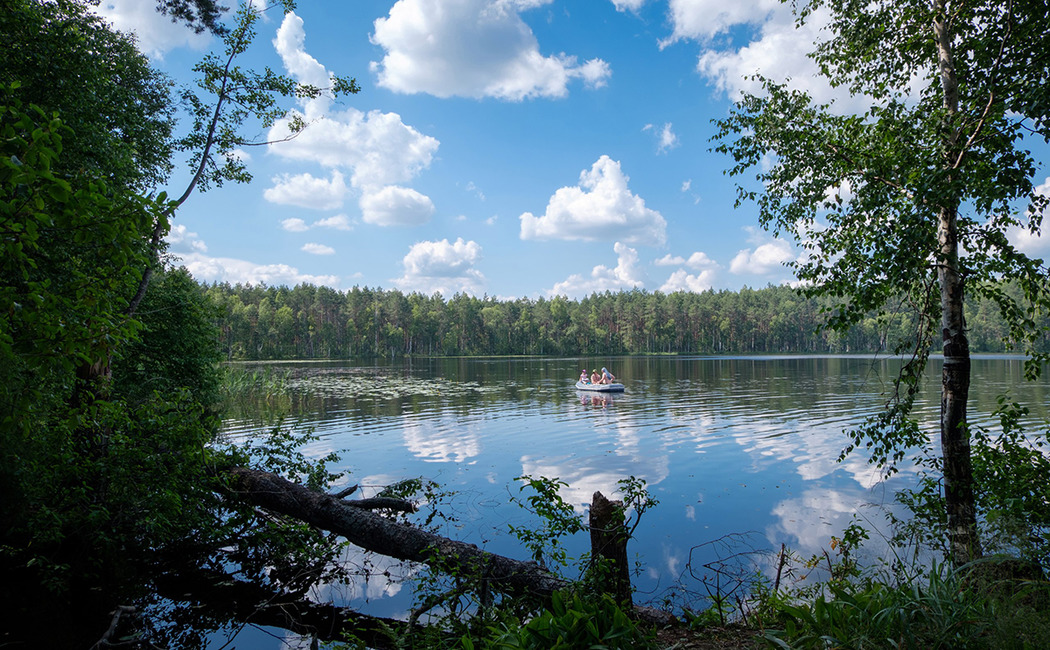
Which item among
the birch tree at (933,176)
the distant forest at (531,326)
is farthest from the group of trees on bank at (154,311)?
the distant forest at (531,326)

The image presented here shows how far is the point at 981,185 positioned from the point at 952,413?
2.52 metres

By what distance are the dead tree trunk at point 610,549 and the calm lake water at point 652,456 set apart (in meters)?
2.48

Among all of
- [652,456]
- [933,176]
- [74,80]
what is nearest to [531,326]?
[652,456]

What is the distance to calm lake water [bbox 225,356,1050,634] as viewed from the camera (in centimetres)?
982

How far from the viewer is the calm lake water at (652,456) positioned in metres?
9.82

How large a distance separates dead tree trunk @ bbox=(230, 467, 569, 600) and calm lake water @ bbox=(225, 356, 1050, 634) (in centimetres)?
105

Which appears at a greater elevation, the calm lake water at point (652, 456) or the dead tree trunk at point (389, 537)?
the dead tree trunk at point (389, 537)

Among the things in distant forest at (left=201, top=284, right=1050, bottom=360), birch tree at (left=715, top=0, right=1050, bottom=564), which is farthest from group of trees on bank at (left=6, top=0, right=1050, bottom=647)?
distant forest at (left=201, top=284, right=1050, bottom=360)

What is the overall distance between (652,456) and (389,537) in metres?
11.1

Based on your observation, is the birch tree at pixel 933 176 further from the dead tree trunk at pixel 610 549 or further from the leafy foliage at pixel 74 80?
the leafy foliage at pixel 74 80

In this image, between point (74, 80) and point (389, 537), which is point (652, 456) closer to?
point (389, 537)

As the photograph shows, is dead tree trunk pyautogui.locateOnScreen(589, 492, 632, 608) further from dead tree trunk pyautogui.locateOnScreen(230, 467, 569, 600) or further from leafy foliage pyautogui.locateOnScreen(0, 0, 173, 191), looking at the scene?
leafy foliage pyautogui.locateOnScreen(0, 0, 173, 191)

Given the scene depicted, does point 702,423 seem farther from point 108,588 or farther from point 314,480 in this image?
point 108,588

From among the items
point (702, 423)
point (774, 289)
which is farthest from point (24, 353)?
point (774, 289)
